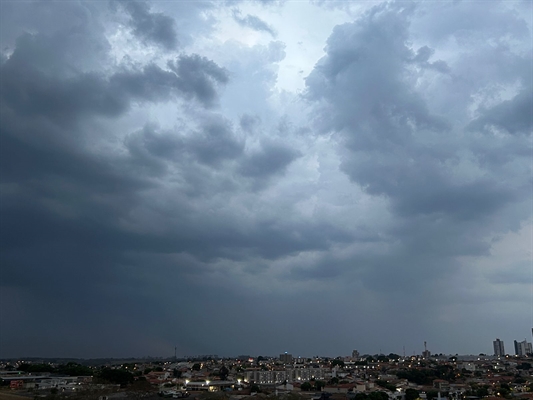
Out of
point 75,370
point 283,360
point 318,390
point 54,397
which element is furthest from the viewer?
point 283,360

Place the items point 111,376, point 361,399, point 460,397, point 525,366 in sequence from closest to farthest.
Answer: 1. point 361,399
2. point 460,397
3. point 111,376
4. point 525,366

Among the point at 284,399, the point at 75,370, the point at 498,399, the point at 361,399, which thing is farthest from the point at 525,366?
the point at 75,370

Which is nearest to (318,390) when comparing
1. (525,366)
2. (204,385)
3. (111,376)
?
(204,385)

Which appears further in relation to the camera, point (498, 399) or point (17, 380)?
point (17, 380)

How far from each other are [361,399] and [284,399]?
31.1ft

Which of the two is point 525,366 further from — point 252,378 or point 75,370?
point 75,370

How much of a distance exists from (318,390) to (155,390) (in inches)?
936

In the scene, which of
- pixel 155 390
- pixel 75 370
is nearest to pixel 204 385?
pixel 155 390

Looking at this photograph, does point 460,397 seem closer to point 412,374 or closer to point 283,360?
point 412,374

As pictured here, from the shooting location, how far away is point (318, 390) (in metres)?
66.5

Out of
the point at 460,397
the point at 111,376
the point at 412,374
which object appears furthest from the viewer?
the point at 412,374

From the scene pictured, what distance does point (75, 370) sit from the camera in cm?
7488

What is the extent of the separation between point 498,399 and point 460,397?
8.68 m

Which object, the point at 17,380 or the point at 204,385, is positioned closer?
the point at 17,380
